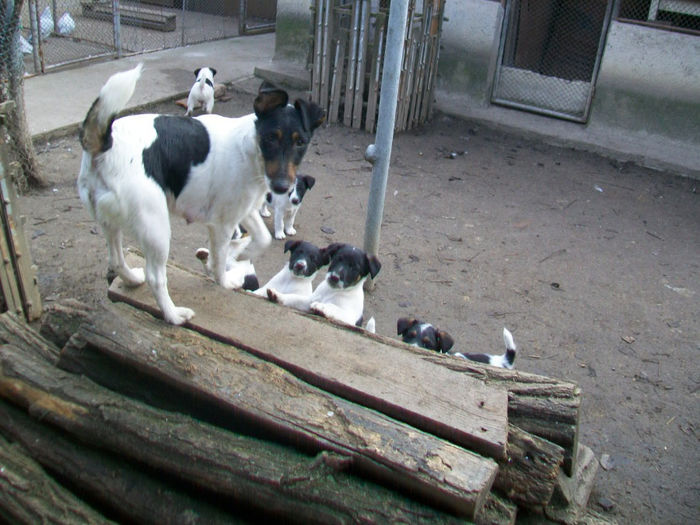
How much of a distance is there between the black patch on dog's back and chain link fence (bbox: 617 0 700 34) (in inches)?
310

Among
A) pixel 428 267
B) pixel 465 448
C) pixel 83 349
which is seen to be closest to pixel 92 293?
pixel 83 349

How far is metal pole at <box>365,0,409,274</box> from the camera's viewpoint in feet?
16.2

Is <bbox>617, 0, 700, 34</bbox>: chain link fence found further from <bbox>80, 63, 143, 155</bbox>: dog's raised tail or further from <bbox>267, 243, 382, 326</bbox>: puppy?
<bbox>80, 63, 143, 155</bbox>: dog's raised tail

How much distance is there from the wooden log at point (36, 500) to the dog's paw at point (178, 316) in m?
1.04

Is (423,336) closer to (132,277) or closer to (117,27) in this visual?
(132,277)

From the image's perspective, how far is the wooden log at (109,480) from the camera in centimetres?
259

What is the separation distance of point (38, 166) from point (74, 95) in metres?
3.01

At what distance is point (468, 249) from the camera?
22.6ft

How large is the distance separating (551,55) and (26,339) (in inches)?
411

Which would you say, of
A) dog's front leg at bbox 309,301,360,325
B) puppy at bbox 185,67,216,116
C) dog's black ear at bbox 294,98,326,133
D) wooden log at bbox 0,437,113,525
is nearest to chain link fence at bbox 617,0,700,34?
puppy at bbox 185,67,216,116

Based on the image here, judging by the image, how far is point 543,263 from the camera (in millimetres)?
6742

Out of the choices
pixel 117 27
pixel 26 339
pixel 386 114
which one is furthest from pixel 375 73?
pixel 26 339

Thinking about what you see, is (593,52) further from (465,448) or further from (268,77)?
(465,448)

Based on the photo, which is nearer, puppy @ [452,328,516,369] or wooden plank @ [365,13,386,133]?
puppy @ [452,328,516,369]
